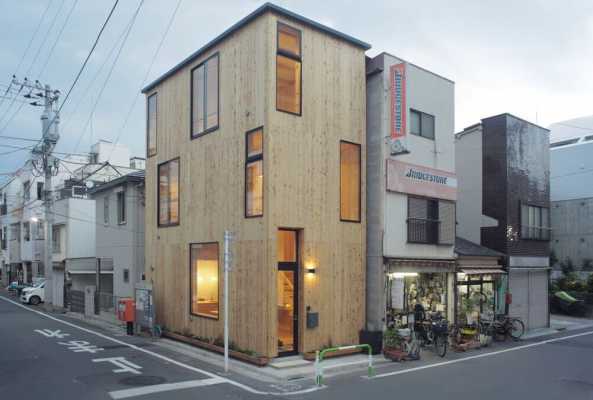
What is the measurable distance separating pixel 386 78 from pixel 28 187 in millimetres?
44075

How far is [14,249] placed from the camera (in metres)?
52.0

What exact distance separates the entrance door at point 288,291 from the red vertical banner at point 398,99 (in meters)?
4.80

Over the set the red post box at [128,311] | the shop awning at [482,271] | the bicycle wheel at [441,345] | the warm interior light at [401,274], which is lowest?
the bicycle wheel at [441,345]

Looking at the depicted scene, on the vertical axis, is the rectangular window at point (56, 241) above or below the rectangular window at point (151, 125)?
below

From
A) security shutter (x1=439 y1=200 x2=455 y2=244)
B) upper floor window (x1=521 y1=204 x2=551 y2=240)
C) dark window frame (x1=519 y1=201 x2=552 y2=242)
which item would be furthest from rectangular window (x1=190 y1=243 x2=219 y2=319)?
upper floor window (x1=521 y1=204 x2=551 y2=240)

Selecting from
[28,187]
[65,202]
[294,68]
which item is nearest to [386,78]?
[294,68]

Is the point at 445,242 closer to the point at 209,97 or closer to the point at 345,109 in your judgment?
the point at 345,109

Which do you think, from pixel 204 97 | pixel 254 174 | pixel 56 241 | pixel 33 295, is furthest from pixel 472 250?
pixel 56 241

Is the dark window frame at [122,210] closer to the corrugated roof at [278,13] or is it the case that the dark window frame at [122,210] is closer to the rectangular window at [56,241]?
the corrugated roof at [278,13]

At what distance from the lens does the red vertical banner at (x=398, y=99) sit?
51.4 ft

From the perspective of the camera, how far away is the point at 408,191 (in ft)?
53.8

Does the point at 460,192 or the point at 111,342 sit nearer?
the point at 111,342

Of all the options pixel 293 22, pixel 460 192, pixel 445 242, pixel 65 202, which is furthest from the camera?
pixel 65 202

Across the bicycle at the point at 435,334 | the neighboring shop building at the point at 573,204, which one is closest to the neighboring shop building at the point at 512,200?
the bicycle at the point at 435,334
